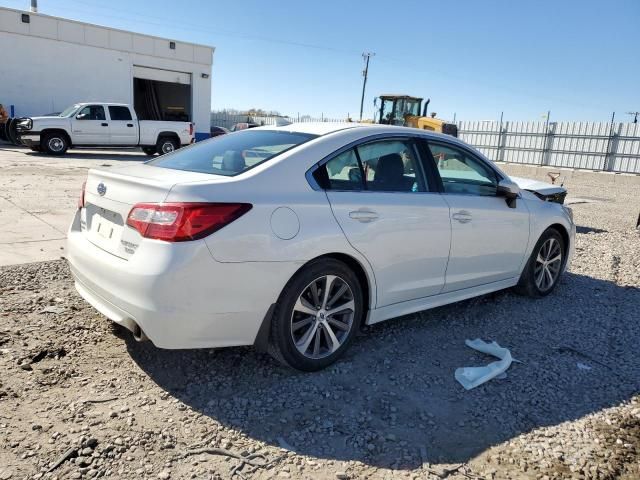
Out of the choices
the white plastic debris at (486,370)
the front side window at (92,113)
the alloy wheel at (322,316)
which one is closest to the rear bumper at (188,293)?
the alloy wheel at (322,316)

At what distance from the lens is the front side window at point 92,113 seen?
60.8 ft

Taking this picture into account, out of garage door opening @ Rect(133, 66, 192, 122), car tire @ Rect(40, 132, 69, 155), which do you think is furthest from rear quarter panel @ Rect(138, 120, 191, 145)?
garage door opening @ Rect(133, 66, 192, 122)

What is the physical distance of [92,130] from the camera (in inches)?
738

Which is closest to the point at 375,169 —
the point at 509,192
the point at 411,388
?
A: the point at 509,192

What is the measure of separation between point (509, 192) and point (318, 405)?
2580 mm

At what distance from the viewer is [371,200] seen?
347cm

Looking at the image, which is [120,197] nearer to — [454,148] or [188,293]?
[188,293]

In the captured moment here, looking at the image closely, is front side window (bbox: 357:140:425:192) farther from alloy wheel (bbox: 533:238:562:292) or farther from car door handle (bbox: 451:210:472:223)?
alloy wheel (bbox: 533:238:562:292)

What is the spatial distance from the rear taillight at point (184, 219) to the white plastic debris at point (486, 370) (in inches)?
73.0

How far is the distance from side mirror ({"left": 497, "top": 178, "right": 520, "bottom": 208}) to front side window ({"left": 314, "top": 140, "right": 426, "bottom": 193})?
94 centimetres

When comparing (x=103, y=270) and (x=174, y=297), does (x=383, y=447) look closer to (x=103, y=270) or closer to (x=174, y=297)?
(x=174, y=297)

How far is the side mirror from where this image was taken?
14.5ft

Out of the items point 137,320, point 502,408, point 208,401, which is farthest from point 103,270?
point 502,408

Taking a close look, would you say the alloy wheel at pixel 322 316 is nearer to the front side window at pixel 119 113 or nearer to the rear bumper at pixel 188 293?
the rear bumper at pixel 188 293
